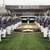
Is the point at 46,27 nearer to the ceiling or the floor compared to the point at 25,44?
nearer to the floor

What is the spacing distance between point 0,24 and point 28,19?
53.1 ft

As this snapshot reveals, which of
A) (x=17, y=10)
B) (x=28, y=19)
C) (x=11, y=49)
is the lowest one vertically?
(x=28, y=19)

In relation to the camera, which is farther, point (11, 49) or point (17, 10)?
point (17, 10)

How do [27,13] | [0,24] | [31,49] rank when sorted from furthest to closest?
1. [27,13]
2. [0,24]
3. [31,49]

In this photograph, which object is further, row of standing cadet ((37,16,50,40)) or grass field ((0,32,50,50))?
row of standing cadet ((37,16,50,40))

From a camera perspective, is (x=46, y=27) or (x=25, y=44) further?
(x=46, y=27)

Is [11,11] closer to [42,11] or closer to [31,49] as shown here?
[42,11]

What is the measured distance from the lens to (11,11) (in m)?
21.8

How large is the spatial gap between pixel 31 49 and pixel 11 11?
17.3 m

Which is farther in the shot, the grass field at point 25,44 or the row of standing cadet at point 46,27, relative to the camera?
the row of standing cadet at point 46,27
